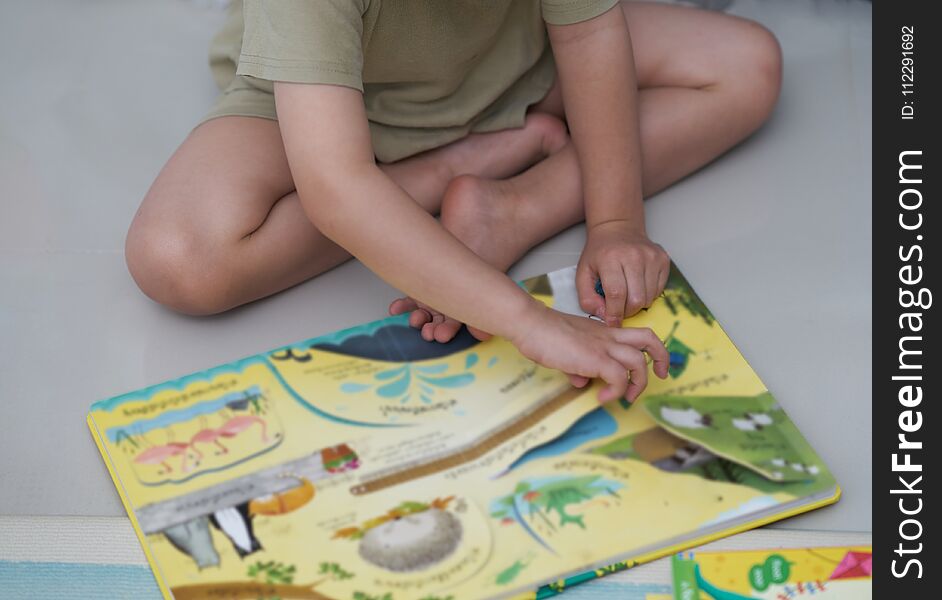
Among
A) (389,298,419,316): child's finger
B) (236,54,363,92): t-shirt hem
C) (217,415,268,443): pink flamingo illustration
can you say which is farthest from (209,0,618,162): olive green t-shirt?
(217,415,268,443): pink flamingo illustration

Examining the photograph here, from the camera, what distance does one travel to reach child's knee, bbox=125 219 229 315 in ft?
3.15

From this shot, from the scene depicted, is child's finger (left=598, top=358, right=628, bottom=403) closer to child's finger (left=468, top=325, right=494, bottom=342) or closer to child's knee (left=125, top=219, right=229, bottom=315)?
child's finger (left=468, top=325, right=494, bottom=342)

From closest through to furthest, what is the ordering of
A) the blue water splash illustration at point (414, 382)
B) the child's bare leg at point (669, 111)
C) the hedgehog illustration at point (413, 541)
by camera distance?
the hedgehog illustration at point (413, 541) → the blue water splash illustration at point (414, 382) → the child's bare leg at point (669, 111)

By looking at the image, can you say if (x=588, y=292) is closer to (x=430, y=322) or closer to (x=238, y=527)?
(x=430, y=322)

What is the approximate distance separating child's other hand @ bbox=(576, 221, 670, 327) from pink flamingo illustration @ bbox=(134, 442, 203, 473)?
35 centimetres

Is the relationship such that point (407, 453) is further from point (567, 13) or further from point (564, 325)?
point (567, 13)

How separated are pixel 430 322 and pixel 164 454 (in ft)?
0.81

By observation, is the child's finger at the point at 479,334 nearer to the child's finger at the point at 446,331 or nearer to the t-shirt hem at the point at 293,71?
the child's finger at the point at 446,331

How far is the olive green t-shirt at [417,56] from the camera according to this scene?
80 cm

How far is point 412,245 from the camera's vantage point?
0.81 metres

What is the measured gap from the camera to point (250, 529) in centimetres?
79

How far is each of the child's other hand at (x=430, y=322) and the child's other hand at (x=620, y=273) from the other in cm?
10

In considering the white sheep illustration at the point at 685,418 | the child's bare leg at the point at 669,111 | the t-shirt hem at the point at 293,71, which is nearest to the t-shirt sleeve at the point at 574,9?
the child's bare leg at the point at 669,111

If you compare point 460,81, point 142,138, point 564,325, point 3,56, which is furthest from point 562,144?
point 3,56
